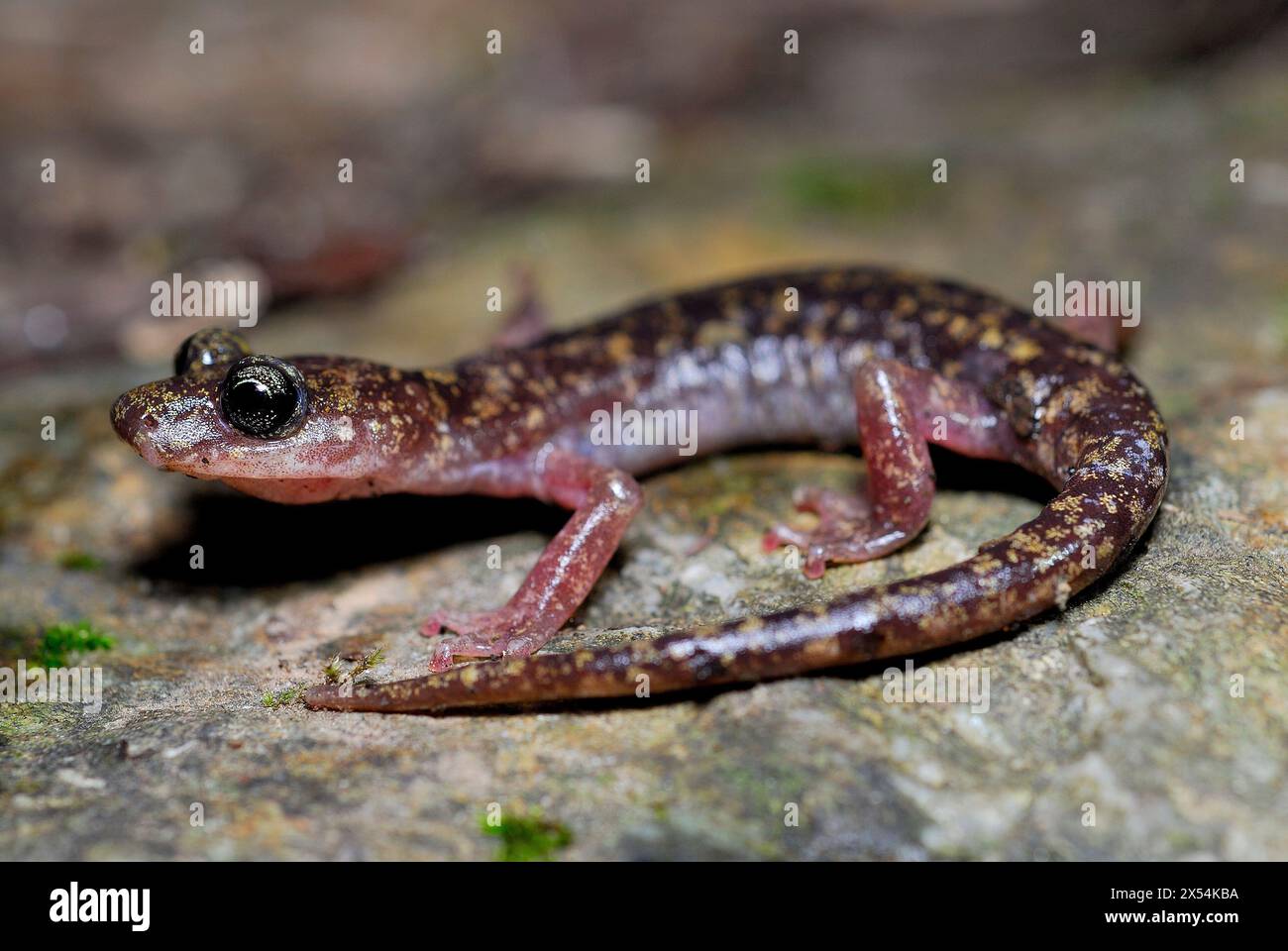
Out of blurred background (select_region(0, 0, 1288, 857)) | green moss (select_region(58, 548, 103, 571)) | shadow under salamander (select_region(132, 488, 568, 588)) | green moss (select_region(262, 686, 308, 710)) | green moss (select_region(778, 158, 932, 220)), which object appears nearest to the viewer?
blurred background (select_region(0, 0, 1288, 857))

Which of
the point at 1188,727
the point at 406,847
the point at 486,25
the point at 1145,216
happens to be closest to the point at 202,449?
the point at 406,847

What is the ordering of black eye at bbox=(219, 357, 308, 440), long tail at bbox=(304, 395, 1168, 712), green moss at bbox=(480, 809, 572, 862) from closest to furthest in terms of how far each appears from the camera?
1. green moss at bbox=(480, 809, 572, 862)
2. long tail at bbox=(304, 395, 1168, 712)
3. black eye at bbox=(219, 357, 308, 440)

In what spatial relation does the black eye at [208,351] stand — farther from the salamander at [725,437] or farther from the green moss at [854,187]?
the green moss at [854,187]

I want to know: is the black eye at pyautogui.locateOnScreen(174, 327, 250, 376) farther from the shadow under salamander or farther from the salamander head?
the shadow under salamander

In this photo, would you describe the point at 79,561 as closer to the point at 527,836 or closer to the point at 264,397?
the point at 264,397

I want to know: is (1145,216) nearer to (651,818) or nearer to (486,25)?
(651,818)

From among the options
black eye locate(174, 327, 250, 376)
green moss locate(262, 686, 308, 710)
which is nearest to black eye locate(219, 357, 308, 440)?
black eye locate(174, 327, 250, 376)

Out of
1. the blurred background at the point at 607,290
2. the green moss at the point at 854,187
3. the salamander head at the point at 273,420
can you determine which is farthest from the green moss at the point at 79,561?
the green moss at the point at 854,187
